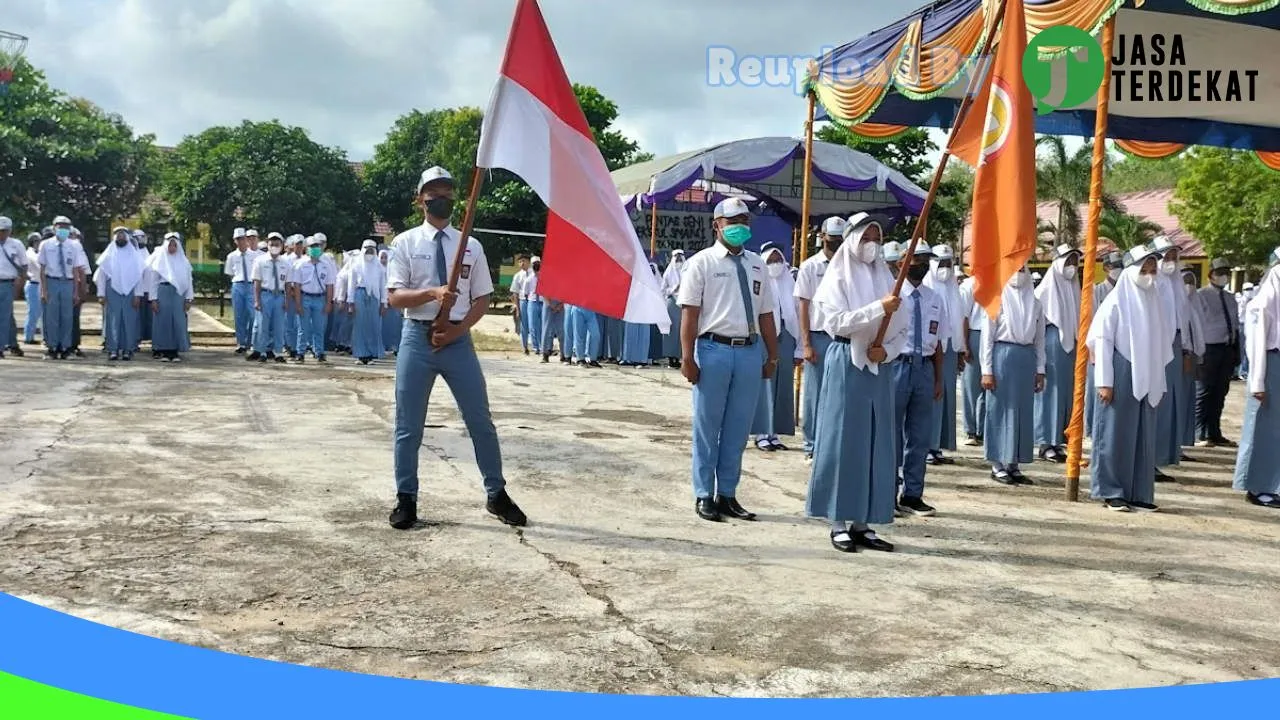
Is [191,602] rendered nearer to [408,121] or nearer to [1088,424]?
[1088,424]

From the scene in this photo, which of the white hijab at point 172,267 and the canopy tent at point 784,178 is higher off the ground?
the canopy tent at point 784,178

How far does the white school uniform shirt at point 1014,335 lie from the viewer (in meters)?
8.73

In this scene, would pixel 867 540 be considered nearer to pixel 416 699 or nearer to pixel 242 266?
pixel 416 699

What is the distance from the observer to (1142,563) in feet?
19.6

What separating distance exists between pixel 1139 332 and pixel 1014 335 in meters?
1.23

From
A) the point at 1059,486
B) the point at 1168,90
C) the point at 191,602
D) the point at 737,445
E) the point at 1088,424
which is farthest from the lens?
the point at 1088,424

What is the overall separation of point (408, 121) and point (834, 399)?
→ 4826cm

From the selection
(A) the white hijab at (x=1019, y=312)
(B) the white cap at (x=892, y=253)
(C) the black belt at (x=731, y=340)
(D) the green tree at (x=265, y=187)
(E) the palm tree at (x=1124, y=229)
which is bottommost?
(C) the black belt at (x=731, y=340)

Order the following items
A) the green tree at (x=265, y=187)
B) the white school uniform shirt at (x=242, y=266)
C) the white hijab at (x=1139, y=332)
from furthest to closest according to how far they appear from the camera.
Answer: the green tree at (x=265, y=187) < the white school uniform shirt at (x=242, y=266) < the white hijab at (x=1139, y=332)

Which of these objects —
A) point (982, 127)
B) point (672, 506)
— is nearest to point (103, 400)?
point (672, 506)

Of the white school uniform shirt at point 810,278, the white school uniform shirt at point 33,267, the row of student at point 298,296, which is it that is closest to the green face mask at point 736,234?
the white school uniform shirt at point 810,278

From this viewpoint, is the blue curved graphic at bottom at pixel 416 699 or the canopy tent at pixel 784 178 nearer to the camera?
the blue curved graphic at bottom at pixel 416 699

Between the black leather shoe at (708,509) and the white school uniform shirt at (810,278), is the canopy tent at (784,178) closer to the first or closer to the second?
the white school uniform shirt at (810,278)

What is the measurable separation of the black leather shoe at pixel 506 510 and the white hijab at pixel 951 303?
4.35m
